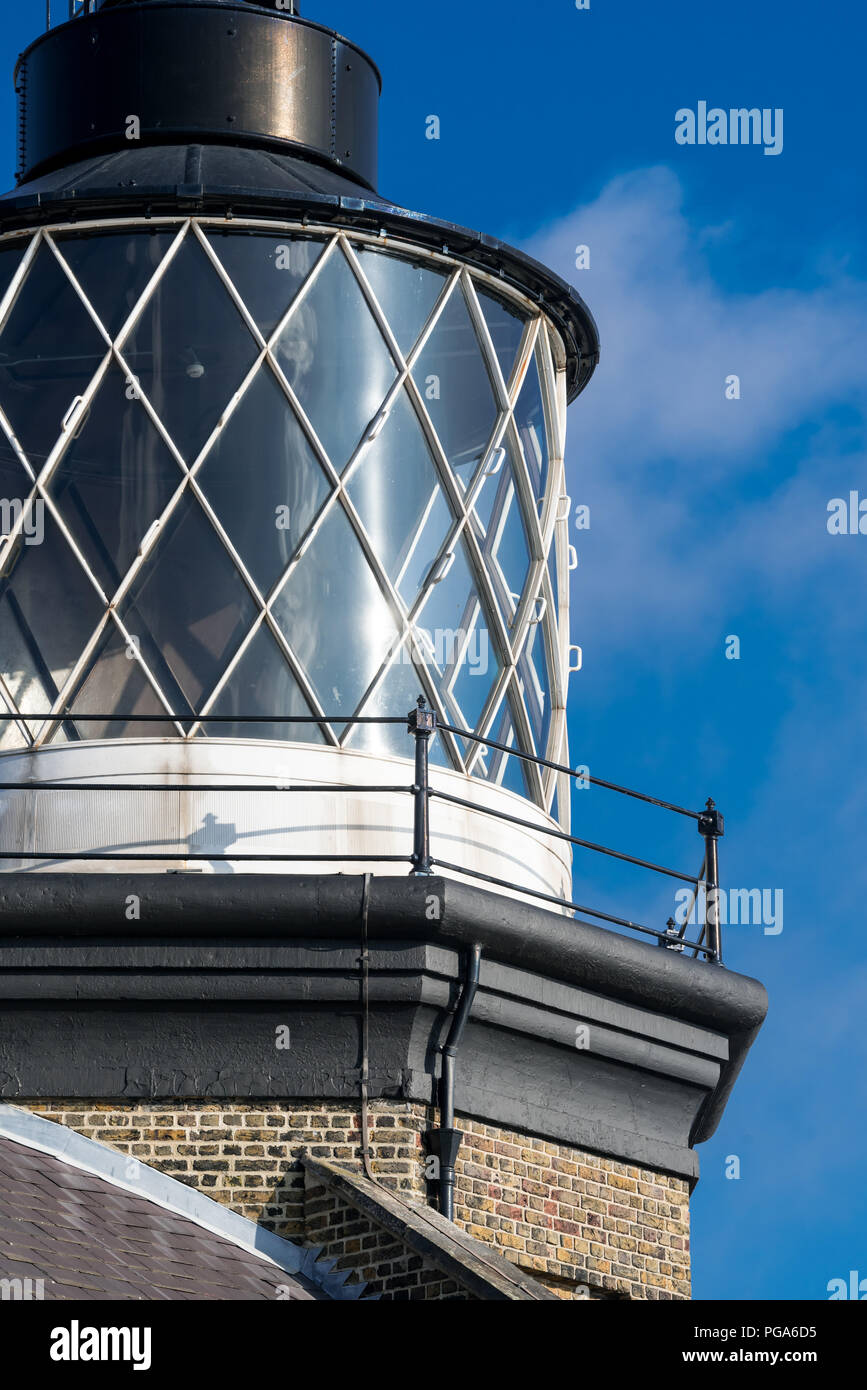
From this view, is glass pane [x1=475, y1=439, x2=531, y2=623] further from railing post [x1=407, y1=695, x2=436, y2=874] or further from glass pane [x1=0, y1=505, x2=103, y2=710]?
glass pane [x1=0, y1=505, x2=103, y2=710]

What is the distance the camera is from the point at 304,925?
1195cm

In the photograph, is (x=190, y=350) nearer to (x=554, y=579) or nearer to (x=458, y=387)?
(x=458, y=387)

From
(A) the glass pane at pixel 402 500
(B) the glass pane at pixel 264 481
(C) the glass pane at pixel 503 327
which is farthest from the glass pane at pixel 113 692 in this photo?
(C) the glass pane at pixel 503 327

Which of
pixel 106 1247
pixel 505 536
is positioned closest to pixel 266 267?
pixel 505 536

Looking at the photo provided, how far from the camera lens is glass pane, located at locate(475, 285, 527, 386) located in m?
13.9

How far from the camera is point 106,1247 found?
10648 mm

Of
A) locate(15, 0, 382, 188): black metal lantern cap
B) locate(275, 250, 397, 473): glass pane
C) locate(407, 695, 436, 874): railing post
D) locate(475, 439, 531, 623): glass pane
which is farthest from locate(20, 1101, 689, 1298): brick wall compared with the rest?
locate(15, 0, 382, 188): black metal lantern cap

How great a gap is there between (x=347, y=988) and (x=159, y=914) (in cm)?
94

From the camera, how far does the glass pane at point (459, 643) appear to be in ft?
42.8

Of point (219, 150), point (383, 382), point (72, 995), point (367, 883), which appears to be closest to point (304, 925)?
point (367, 883)

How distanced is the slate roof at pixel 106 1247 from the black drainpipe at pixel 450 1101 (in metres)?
0.77

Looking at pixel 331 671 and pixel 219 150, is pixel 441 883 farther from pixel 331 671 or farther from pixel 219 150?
pixel 219 150

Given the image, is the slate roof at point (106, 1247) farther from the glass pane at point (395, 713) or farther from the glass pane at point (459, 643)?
the glass pane at point (459, 643)

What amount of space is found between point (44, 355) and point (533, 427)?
108 inches
